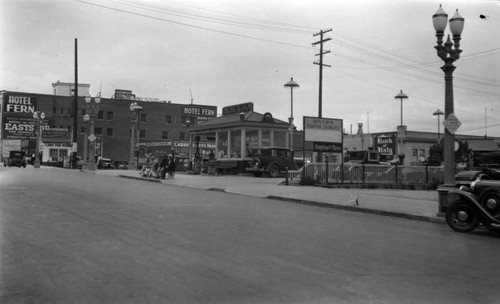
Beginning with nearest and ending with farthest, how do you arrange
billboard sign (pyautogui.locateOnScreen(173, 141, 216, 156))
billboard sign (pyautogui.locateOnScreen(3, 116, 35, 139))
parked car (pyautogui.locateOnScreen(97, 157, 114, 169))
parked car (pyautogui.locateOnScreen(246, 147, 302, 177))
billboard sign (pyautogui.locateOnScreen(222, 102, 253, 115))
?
parked car (pyautogui.locateOnScreen(246, 147, 302, 177))
billboard sign (pyautogui.locateOnScreen(222, 102, 253, 115))
parked car (pyautogui.locateOnScreen(97, 157, 114, 169))
billboard sign (pyautogui.locateOnScreen(173, 141, 216, 156))
billboard sign (pyautogui.locateOnScreen(3, 116, 35, 139))

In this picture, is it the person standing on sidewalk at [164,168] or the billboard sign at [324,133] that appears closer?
the billboard sign at [324,133]

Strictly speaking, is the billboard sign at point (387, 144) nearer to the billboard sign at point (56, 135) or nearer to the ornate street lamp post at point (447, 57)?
the ornate street lamp post at point (447, 57)

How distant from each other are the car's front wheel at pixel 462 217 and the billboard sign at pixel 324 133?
42.3 feet

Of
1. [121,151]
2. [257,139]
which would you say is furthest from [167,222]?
[121,151]

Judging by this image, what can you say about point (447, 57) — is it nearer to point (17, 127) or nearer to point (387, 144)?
point (387, 144)

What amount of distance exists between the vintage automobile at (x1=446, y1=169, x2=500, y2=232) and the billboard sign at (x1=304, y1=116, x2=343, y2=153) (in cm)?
1285

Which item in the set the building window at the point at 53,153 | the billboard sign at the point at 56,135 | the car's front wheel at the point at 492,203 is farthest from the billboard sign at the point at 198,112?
the car's front wheel at the point at 492,203

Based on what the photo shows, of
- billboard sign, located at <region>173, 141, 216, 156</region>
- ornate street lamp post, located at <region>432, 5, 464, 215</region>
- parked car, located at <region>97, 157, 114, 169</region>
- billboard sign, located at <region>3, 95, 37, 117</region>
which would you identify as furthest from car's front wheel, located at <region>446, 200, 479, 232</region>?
billboard sign, located at <region>3, 95, 37, 117</region>

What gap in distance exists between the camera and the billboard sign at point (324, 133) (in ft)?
76.3

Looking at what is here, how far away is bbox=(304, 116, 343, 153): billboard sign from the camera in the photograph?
23.2 meters

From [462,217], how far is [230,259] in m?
6.19

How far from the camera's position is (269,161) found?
29.5 metres

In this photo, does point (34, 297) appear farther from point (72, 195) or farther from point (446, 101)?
point (446, 101)

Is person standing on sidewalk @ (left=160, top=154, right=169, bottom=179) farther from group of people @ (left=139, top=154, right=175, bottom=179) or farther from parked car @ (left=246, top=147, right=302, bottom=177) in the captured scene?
parked car @ (left=246, top=147, right=302, bottom=177)
